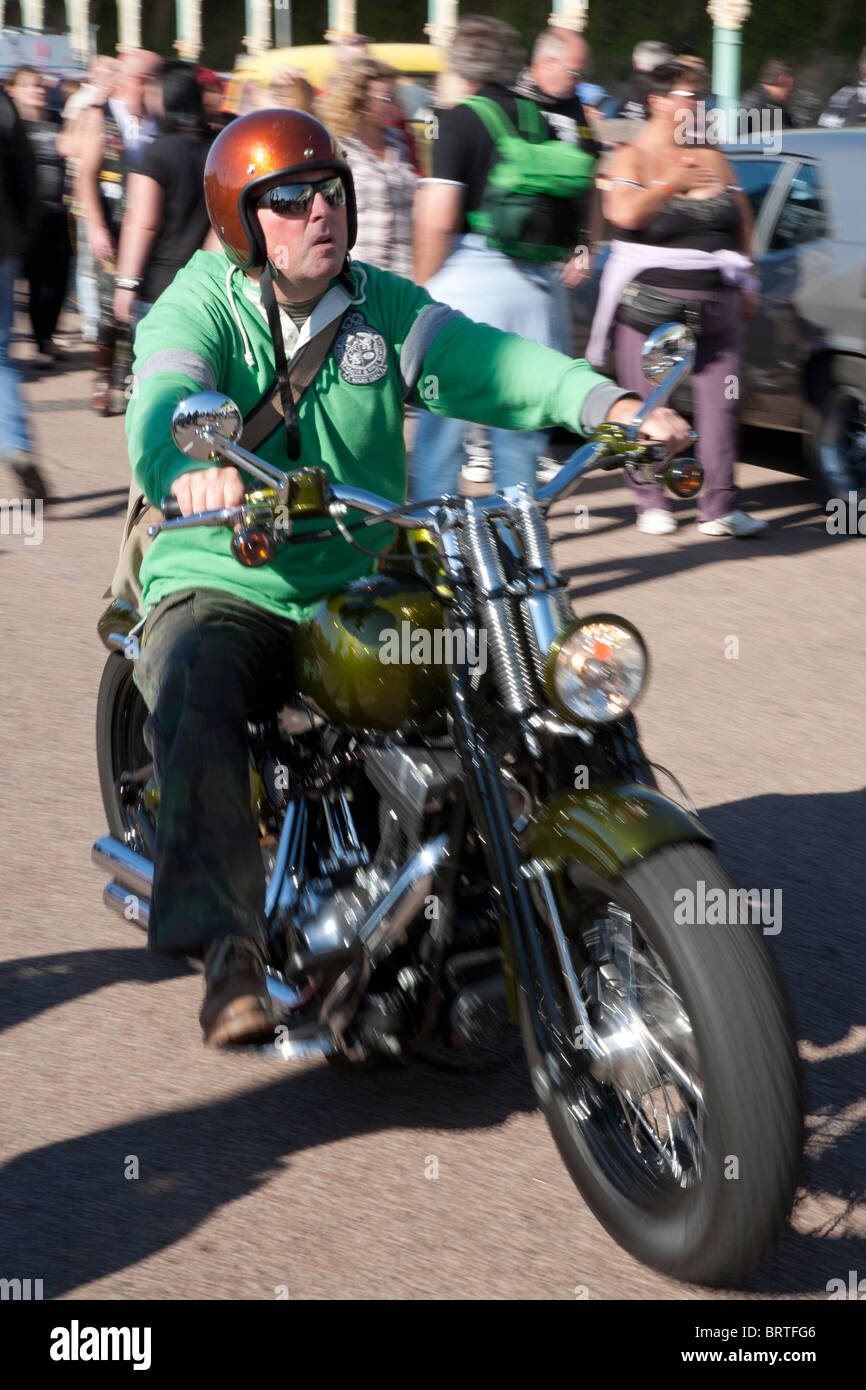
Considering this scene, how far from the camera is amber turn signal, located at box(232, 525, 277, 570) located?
2516 millimetres

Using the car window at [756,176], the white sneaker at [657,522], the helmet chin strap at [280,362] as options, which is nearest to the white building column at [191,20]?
the car window at [756,176]

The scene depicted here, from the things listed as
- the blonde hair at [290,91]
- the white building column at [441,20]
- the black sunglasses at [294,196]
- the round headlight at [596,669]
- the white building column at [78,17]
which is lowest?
the round headlight at [596,669]

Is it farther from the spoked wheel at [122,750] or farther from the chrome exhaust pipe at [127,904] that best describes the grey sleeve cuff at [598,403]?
the chrome exhaust pipe at [127,904]

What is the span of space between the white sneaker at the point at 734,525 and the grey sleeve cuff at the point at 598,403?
465cm

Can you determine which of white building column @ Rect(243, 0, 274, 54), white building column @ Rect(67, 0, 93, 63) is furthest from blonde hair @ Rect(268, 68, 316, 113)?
white building column @ Rect(67, 0, 93, 63)

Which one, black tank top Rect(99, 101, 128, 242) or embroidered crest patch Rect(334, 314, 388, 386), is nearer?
embroidered crest patch Rect(334, 314, 388, 386)

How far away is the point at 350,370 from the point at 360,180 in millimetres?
4199

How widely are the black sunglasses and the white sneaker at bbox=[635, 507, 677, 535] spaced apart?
4812mm

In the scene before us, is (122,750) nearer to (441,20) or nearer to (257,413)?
(257,413)

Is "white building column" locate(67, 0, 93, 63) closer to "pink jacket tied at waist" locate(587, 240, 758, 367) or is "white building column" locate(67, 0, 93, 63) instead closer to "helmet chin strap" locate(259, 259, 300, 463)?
"pink jacket tied at waist" locate(587, 240, 758, 367)

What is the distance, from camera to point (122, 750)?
13.6 feet

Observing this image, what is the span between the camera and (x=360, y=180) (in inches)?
287

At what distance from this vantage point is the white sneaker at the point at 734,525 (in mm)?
7809
